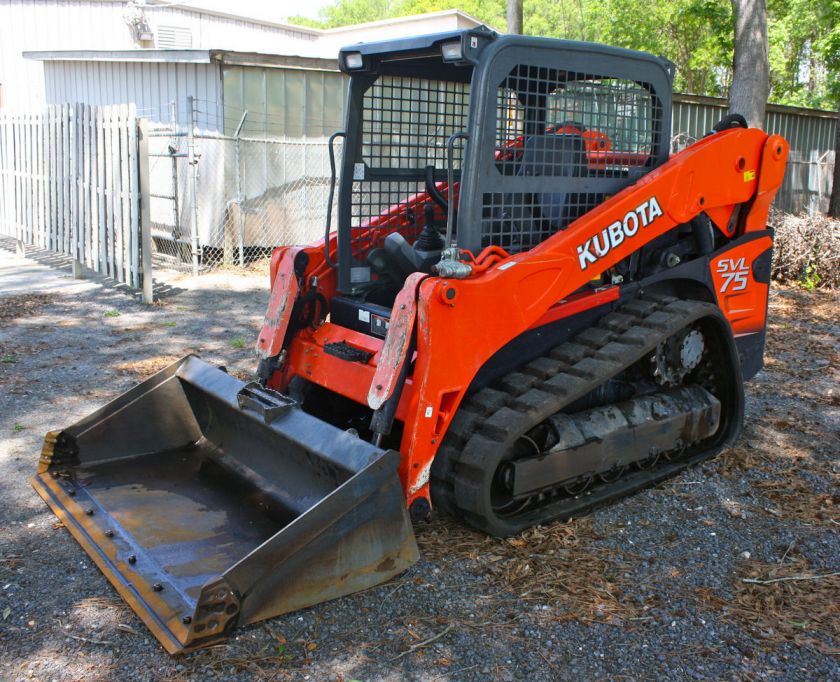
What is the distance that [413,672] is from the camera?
324 cm

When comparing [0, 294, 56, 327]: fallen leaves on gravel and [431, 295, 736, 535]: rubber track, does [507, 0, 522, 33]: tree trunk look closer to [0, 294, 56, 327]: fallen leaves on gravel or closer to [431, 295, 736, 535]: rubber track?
[0, 294, 56, 327]: fallen leaves on gravel

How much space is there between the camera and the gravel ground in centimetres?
328

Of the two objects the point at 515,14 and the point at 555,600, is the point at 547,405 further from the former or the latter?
the point at 515,14

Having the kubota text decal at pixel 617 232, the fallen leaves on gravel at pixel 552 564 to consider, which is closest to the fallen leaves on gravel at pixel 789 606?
the fallen leaves on gravel at pixel 552 564

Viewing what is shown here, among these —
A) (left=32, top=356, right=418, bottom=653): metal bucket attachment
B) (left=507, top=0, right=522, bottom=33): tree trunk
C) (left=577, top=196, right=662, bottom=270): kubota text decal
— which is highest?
(left=507, top=0, right=522, bottom=33): tree trunk

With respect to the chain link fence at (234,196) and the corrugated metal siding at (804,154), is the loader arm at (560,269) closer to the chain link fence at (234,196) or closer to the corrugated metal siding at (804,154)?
the chain link fence at (234,196)

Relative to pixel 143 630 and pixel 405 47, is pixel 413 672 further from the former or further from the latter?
pixel 405 47

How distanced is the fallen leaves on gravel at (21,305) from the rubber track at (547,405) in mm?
6491

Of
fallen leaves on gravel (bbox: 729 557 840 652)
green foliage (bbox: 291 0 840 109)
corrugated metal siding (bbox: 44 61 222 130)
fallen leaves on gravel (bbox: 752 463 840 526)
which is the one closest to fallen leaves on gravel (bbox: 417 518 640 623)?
fallen leaves on gravel (bbox: 729 557 840 652)

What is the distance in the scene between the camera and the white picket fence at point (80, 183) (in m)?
9.88

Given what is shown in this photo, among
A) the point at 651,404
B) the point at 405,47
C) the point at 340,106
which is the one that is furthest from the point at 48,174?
the point at 651,404

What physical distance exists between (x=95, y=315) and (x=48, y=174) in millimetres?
3638

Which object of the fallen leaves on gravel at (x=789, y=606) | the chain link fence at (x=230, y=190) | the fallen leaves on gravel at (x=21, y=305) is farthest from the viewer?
the chain link fence at (x=230, y=190)

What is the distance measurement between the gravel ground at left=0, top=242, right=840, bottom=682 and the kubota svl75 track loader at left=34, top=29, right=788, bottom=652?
128mm
